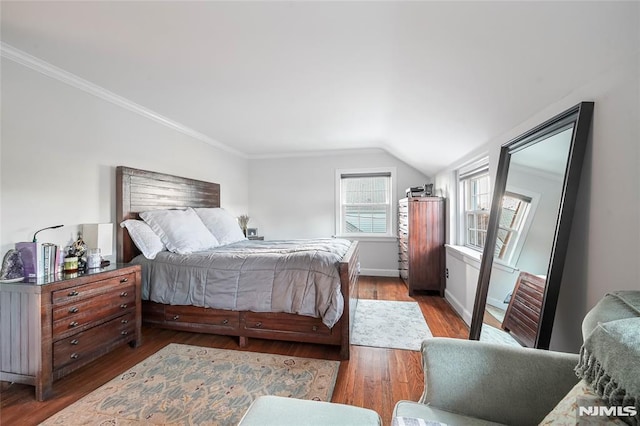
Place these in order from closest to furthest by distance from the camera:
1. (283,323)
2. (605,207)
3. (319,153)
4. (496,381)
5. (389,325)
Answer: (496,381), (605,207), (283,323), (389,325), (319,153)

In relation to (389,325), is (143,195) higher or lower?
higher

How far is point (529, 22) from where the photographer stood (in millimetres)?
1232

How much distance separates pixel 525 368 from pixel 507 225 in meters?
1.26

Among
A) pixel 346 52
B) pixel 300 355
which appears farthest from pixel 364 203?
pixel 346 52

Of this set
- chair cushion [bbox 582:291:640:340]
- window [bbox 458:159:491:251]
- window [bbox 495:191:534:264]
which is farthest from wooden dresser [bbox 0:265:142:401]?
window [bbox 458:159:491:251]

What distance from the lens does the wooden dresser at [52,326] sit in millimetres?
1687

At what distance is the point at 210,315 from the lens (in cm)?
248

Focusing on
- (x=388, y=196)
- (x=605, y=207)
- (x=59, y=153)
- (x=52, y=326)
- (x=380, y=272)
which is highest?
(x=59, y=153)

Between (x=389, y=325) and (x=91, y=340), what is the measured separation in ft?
8.60

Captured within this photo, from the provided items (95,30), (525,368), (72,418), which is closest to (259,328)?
(72,418)

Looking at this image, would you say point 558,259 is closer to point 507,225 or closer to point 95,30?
point 507,225

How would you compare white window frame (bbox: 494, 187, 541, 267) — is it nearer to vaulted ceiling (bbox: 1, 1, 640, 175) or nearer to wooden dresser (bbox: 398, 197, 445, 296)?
vaulted ceiling (bbox: 1, 1, 640, 175)

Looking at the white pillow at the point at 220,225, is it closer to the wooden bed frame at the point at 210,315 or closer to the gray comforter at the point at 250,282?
the wooden bed frame at the point at 210,315

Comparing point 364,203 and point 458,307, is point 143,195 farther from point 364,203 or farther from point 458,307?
point 458,307
